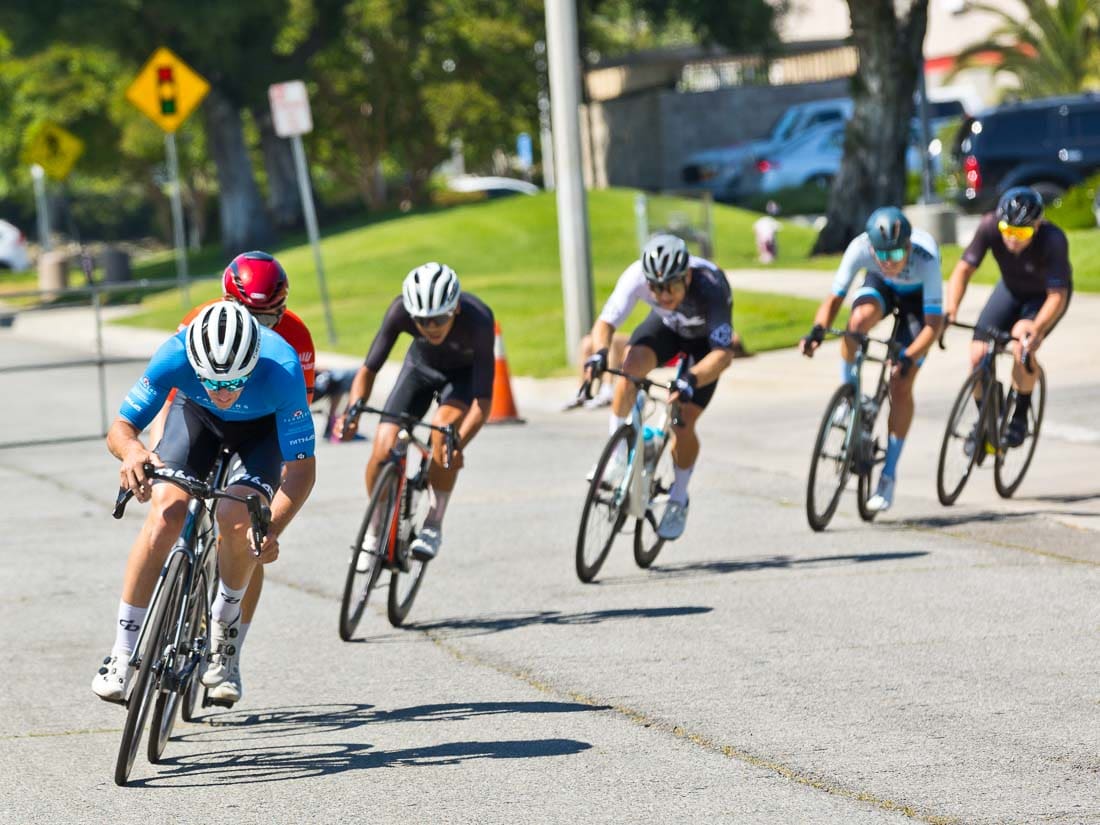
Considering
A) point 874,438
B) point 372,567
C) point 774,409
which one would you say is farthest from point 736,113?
point 372,567

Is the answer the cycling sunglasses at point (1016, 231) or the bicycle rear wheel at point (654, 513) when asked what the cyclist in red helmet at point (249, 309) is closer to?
the bicycle rear wheel at point (654, 513)

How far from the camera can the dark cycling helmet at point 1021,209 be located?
11.9 metres

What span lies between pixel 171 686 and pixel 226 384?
41.7 inches

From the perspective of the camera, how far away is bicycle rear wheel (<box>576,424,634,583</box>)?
1021cm

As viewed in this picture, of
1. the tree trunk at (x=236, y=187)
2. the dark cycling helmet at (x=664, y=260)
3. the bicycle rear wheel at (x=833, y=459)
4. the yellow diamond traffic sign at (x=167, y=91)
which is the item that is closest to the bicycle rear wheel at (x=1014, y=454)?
the bicycle rear wheel at (x=833, y=459)

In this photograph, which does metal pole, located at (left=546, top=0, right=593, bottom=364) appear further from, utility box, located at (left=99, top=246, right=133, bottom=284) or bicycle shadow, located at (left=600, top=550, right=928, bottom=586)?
utility box, located at (left=99, top=246, right=133, bottom=284)

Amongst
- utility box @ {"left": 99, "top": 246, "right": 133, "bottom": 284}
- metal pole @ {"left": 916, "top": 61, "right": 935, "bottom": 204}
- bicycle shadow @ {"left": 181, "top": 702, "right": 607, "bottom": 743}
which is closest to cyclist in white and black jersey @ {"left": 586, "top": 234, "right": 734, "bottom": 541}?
bicycle shadow @ {"left": 181, "top": 702, "right": 607, "bottom": 743}

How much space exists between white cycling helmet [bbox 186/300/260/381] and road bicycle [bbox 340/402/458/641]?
8.11 ft

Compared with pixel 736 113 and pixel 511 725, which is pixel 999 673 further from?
pixel 736 113

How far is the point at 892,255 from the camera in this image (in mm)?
11500

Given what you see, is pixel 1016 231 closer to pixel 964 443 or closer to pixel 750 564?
pixel 964 443

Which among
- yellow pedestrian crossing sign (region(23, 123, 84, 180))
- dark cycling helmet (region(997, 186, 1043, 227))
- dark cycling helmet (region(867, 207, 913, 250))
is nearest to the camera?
dark cycling helmet (region(867, 207, 913, 250))

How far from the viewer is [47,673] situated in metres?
8.50

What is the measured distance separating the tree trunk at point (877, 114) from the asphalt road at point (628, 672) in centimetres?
1344
